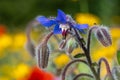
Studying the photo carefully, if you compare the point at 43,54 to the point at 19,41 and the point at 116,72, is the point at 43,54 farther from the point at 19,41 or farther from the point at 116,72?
the point at 19,41

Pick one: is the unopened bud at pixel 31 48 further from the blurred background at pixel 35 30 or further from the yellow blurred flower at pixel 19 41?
the yellow blurred flower at pixel 19 41

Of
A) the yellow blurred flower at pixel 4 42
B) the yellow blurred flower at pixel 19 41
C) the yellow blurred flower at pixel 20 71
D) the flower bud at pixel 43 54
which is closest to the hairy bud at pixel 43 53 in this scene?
the flower bud at pixel 43 54

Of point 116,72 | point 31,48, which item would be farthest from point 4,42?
point 116,72

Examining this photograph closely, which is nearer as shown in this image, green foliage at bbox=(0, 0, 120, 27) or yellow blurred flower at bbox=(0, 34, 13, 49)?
yellow blurred flower at bbox=(0, 34, 13, 49)

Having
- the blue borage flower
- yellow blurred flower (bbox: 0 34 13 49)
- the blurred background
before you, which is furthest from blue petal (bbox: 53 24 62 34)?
yellow blurred flower (bbox: 0 34 13 49)

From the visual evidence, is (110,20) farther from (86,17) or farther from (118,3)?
(86,17)

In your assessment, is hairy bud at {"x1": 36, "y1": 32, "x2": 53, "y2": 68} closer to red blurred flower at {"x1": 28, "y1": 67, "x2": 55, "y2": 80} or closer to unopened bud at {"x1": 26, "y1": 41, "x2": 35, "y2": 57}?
unopened bud at {"x1": 26, "y1": 41, "x2": 35, "y2": 57}
